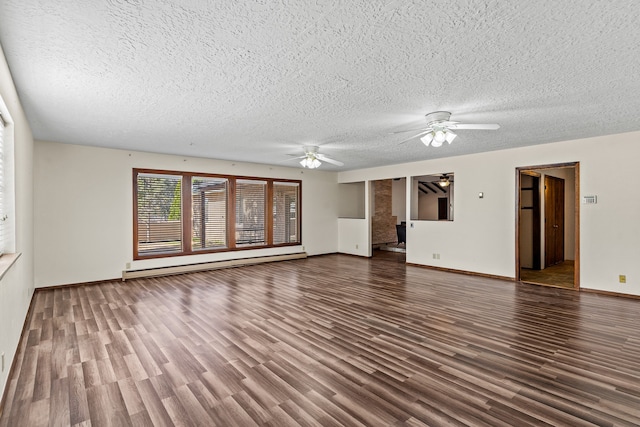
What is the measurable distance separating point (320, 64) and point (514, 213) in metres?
5.08

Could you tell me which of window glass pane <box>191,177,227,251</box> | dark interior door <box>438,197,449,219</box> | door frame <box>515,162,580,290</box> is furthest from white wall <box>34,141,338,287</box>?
dark interior door <box>438,197,449,219</box>

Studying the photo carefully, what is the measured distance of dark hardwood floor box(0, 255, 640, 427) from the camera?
6.64 ft

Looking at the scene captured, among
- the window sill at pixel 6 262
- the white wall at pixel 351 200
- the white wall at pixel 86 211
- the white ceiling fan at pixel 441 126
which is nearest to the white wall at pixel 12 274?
the window sill at pixel 6 262

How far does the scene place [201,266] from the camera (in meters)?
6.79

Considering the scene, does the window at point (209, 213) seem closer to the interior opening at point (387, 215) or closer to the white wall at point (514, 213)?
the white wall at point (514, 213)

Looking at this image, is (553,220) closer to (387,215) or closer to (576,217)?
(576,217)

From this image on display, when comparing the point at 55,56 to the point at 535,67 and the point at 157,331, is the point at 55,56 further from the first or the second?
the point at 535,67

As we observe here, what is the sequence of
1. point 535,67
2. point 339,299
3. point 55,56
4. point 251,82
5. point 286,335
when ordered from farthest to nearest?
point 339,299
point 286,335
point 251,82
point 535,67
point 55,56

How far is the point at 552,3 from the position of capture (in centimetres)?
176

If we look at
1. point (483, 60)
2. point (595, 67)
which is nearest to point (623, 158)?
point (595, 67)

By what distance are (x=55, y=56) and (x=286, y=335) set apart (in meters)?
3.06

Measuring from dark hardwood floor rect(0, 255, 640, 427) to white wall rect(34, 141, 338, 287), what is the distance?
78cm

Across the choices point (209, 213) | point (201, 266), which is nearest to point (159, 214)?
point (209, 213)

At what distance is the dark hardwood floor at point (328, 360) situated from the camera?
2.03 metres
